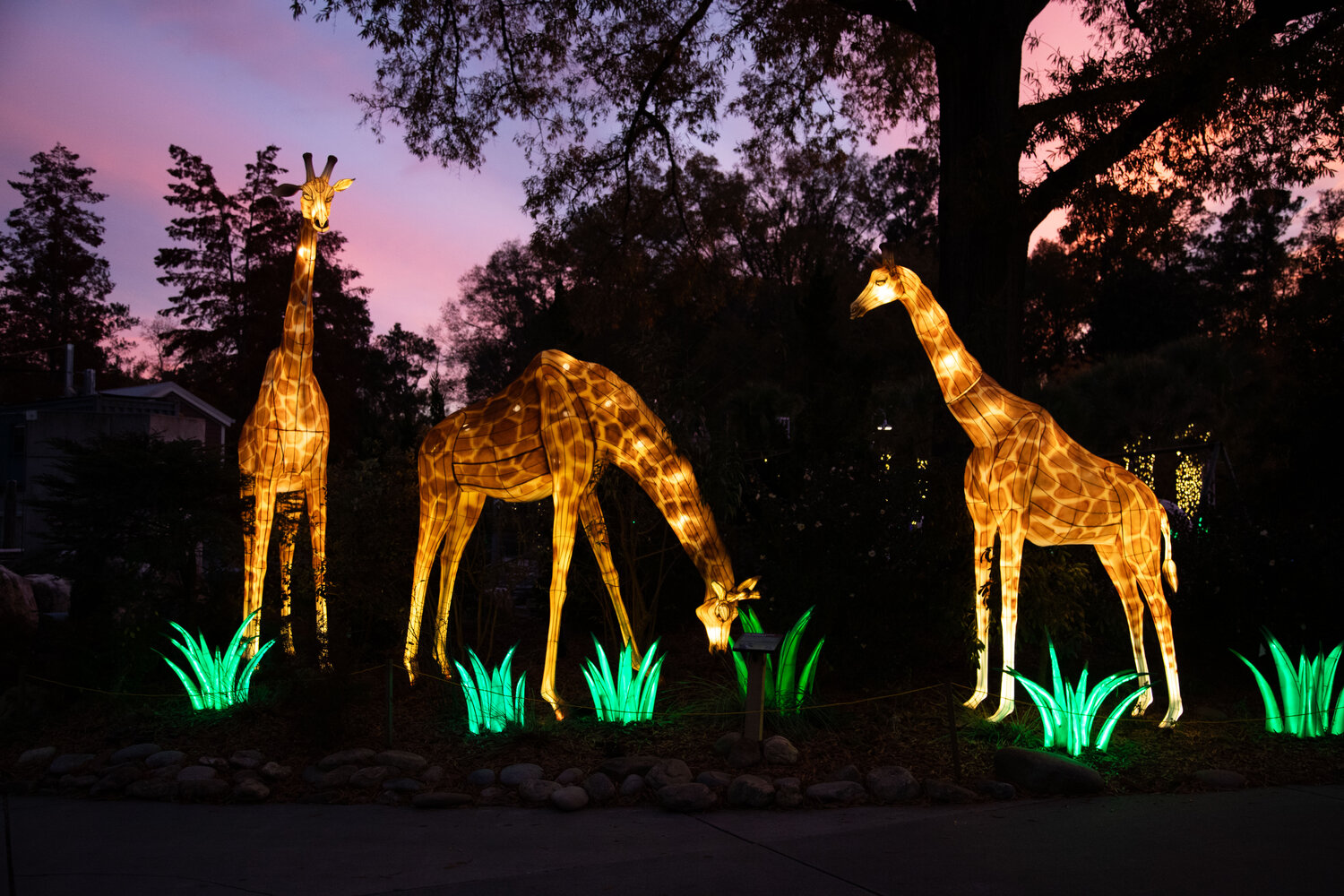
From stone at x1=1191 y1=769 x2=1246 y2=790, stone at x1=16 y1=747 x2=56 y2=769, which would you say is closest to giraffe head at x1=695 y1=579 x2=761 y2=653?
stone at x1=1191 y1=769 x2=1246 y2=790

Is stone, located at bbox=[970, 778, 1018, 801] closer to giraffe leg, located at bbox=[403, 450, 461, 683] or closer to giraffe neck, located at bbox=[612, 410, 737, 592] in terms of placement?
giraffe neck, located at bbox=[612, 410, 737, 592]

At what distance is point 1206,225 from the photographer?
32.4 meters

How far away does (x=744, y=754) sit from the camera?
20.2ft

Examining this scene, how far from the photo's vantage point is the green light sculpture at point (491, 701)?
6.79 metres

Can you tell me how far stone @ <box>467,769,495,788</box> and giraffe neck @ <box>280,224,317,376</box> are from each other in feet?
13.2

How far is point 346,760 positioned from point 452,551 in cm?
214

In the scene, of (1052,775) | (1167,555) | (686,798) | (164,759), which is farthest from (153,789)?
(1167,555)

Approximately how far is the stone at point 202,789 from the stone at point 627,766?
→ 234 cm

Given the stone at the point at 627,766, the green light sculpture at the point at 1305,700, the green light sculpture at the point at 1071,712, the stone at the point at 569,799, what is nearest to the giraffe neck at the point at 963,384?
the green light sculpture at the point at 1071,712

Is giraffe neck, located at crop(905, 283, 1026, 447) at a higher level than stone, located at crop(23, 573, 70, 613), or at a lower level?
higher

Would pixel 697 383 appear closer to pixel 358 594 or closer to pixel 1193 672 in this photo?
pixel 358 594

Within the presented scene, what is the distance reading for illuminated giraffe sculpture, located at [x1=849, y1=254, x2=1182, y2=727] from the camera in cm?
671

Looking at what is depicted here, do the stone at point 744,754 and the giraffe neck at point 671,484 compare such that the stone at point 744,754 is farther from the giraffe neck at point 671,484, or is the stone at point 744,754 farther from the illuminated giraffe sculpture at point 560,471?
the giraffe neck at point 671,484

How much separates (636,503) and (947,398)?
3443mm
